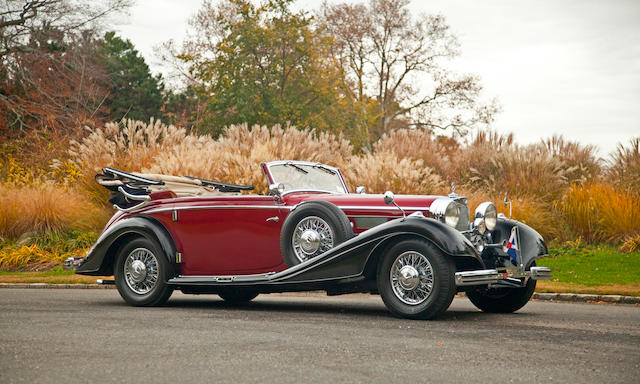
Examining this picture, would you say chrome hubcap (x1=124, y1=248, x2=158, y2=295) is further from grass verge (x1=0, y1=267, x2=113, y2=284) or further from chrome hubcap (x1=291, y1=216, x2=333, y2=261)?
grass verge (x1=0, y1=267, x2=113, y2=284)

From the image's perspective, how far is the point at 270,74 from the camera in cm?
3588

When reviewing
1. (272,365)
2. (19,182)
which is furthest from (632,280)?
(19,182)

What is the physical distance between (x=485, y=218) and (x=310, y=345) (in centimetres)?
322

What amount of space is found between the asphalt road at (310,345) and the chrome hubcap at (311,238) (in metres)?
0.74

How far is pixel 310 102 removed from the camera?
3700 cm

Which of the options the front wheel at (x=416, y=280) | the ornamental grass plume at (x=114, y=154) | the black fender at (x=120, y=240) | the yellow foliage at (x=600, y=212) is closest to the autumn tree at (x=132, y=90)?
the ornamental grass plume at (x=114, y=154)

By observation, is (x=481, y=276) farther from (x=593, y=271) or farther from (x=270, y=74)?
(x=270, y=74)

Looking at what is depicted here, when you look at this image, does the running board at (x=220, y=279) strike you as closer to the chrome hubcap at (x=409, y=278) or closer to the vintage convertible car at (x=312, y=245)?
the vintage convertible car at (x=312, y=245)

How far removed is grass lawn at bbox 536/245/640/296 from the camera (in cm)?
1147

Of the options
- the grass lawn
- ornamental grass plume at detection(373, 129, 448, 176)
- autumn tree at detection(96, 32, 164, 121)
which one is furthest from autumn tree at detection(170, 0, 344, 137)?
the grass lawn

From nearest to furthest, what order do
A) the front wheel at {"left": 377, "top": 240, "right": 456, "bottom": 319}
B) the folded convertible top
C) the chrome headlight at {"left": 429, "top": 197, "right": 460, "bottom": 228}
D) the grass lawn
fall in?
the front wheel at {"left": 377, "top": 240, "right": 456, "bottom": 319} → the chrome headlight at {"left": 429, "top": 197, "right": 460, "bottom": 228} → the folded convertible top → the grass lawn

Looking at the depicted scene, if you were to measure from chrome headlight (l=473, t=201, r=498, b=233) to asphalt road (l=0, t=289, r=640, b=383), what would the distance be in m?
1.03

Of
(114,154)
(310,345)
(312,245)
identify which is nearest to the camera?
(310,345)

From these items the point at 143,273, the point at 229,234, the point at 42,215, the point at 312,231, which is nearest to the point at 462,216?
the point at 312,231
